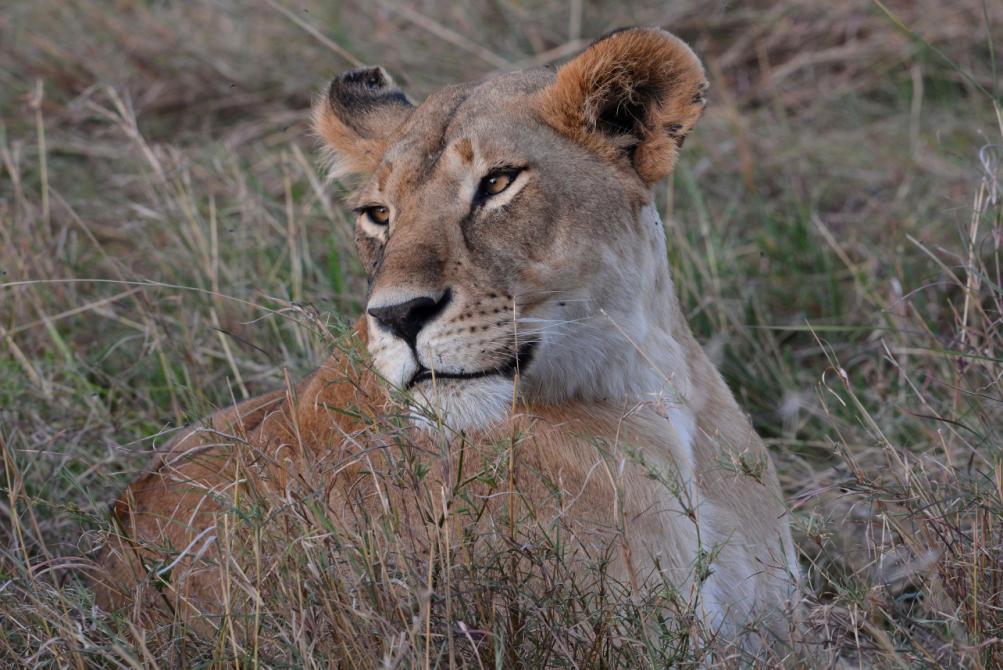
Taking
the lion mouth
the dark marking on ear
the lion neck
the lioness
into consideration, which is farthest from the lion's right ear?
the lion mouth

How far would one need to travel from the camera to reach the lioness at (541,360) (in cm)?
264

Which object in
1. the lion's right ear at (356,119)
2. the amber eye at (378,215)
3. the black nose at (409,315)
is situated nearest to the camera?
the black nose at (409,315)

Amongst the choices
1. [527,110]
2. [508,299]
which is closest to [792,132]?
[527,110]

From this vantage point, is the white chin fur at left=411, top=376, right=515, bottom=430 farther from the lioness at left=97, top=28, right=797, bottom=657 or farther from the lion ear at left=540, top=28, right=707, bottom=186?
the lion ear at left=540, top=28, right=707, bottom=186

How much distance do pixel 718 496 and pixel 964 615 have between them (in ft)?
2.14

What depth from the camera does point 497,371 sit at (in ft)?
8.89

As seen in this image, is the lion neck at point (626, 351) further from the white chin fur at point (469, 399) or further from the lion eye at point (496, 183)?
the lion eye at point (496, 183)

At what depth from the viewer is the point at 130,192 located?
6.18 metres

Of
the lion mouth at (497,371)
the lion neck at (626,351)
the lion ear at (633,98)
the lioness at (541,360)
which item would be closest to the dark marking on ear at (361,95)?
the lioness at (541,360)

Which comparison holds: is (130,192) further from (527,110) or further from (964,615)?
(964,615)

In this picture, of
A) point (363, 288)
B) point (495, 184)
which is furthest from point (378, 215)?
point (363, 288)

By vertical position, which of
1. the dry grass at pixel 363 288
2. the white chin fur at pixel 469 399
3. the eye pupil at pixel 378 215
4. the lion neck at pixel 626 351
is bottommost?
the dry grass at pixel 363 288

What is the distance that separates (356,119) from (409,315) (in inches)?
45.6

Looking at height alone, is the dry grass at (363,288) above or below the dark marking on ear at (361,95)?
below
